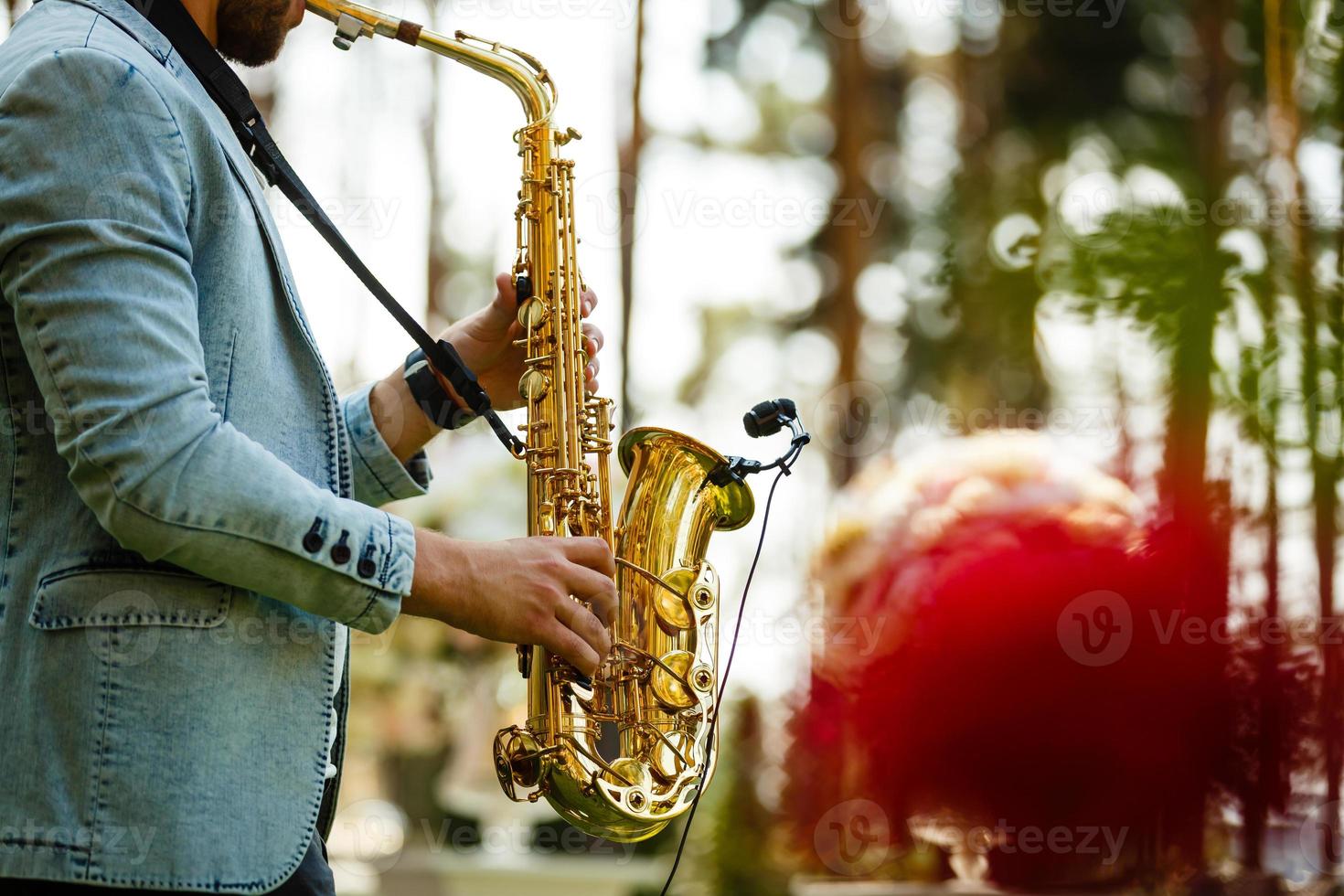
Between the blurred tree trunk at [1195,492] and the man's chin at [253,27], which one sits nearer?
the man's chin at [253,27]

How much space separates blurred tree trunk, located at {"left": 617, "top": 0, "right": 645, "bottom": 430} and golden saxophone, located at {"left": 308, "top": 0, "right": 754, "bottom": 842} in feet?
20.5

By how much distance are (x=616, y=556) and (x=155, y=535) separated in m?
1.30

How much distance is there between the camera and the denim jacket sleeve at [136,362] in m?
1.70

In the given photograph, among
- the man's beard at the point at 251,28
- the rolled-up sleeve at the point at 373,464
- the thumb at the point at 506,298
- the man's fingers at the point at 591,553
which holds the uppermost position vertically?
the man's beard at the point at 251,28

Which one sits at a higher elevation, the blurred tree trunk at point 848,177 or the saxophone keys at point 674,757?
the blurred tree trunk at point 848,177

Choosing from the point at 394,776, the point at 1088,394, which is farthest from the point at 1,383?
the point at 394,776

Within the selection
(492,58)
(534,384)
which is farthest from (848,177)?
(534,384)

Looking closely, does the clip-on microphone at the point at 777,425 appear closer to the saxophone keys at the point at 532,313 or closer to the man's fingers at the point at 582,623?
the saxophone keys at the point at 532,313

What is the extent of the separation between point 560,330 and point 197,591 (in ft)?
4.12

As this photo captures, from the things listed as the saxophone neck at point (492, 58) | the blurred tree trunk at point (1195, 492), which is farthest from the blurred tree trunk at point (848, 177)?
the saxophone neck at point (492, 58)

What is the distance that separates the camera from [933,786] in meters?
4.26

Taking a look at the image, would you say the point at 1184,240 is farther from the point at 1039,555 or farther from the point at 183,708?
the point at 183,708

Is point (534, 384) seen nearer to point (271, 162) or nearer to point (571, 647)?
point (271, 162)

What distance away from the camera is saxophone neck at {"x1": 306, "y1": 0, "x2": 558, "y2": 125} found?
2957mm
